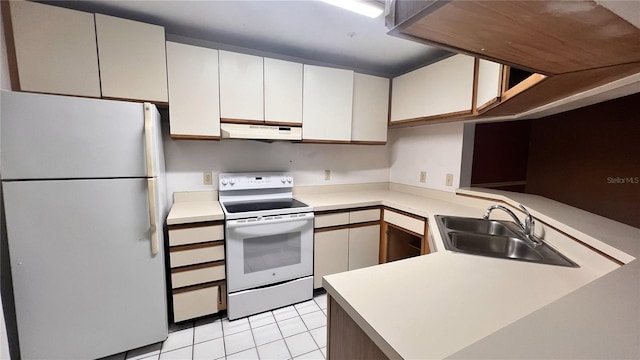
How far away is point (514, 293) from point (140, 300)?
6.45ft

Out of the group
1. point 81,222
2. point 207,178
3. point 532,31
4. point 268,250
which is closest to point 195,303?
point 268,250

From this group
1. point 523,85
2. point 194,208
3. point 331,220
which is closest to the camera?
point 523,85

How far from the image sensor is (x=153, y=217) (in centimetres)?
154

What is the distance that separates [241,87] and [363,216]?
154cm

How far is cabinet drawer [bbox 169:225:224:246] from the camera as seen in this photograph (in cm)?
171

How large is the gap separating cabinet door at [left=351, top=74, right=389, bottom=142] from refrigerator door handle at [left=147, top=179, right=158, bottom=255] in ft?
5.79

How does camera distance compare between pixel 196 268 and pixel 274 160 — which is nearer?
pixel 196 268

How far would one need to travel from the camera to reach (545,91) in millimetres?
1136

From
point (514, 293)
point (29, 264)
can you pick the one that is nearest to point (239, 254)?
point (29, 264)

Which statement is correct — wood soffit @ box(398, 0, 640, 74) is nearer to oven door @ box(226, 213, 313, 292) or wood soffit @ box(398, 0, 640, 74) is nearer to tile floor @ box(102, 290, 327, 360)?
oven door @ box(226, 213, 313, 292)

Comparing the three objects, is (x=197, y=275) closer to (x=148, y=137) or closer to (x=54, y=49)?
(x=148, y=137)

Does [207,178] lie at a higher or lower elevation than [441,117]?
lower

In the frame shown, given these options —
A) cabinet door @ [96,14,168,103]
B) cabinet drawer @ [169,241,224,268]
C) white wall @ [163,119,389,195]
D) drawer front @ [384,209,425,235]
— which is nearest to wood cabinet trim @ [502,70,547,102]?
drawer front @ [384,209,425,235]

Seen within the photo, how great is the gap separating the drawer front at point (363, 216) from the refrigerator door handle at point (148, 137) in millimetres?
1568
